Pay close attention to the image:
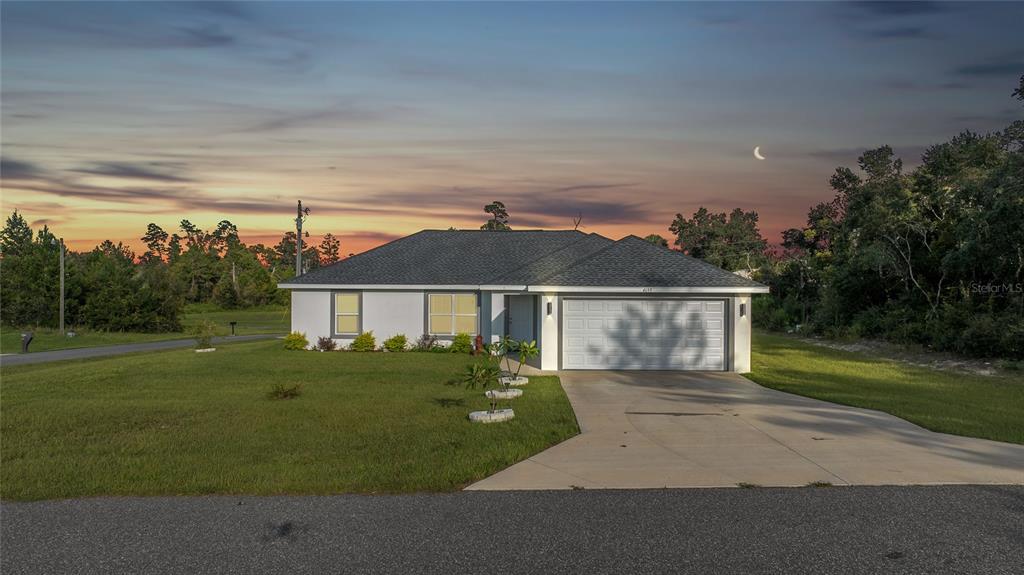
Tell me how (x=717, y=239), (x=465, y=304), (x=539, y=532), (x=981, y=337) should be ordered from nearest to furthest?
(x=539, y=532), (x=981, y=337), (x=465, y=304), (x=717, y=239)

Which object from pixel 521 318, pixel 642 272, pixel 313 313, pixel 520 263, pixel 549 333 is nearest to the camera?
pixel 549 333

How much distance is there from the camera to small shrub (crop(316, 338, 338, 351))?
917 inches

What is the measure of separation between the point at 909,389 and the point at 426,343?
1427cm

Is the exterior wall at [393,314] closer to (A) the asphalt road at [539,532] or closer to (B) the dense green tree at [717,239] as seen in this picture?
(A) the asphalt road at [539,532]

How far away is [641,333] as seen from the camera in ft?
62.6

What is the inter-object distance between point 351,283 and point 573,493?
17.4 m

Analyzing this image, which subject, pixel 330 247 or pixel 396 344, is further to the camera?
pixel 330 247

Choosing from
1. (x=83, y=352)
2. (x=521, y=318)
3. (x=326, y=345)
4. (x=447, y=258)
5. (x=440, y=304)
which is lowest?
(x=83, y=352)

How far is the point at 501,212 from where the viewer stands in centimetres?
6103

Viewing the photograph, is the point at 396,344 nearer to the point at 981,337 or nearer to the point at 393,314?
the point at 393,314

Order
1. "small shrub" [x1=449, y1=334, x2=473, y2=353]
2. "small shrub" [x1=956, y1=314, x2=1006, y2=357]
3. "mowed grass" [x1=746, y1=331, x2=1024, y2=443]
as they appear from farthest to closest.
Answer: "small shrub" [x1=449, y1=334, x2=473, y2=353]
"small shrub" [x1=956, y1=314, x2=1006, y2=357]
"mowed grass" [x1=746, y1=331, x2=1024, y2=443]

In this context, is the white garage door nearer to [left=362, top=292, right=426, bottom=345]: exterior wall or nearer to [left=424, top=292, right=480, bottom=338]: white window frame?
[left=424, top=292, right=480, bottom=338]: white window frame

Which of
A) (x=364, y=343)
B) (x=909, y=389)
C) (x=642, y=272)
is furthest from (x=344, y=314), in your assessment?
(x=909, y=389)

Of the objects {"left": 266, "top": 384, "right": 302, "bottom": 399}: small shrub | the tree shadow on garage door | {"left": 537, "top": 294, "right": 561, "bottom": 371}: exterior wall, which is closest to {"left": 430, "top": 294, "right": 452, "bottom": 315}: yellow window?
{"left": 537, "top": 294, "right": 561, "bottom": 371}: exterior wall
